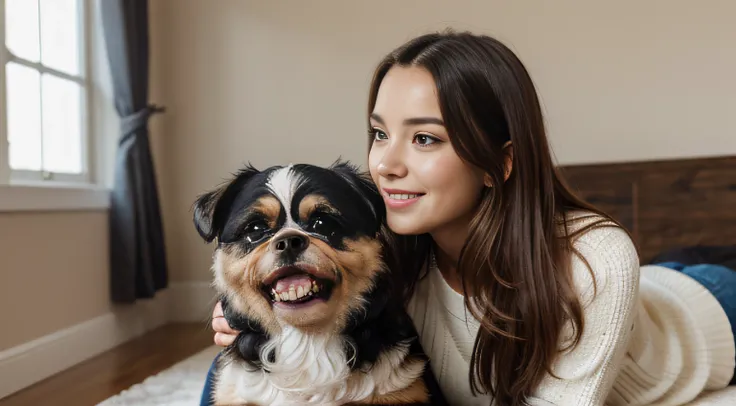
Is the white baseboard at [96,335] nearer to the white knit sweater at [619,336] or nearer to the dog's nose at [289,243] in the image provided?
the white knit sweater at [619,336]

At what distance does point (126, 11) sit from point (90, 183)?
89cm

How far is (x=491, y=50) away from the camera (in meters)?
1.35

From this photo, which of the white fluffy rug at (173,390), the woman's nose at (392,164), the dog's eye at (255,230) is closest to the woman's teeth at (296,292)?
the dog's eye at (255,230)

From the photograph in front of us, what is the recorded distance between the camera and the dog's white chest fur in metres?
1.08

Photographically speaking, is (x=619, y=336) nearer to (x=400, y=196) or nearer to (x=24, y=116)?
(x=400, y=196)

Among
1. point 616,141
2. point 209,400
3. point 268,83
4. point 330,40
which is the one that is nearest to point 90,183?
point 268,83

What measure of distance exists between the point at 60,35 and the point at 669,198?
3032 millimetres

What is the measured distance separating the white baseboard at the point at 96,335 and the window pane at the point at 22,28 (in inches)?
48.0

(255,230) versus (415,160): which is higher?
(415,160)

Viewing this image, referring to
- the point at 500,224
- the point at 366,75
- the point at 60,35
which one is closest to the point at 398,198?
the point at 500,224

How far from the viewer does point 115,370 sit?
2.71 metres

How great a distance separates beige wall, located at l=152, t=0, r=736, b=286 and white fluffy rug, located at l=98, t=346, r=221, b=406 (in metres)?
1.44

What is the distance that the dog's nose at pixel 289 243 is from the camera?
100 centimetres

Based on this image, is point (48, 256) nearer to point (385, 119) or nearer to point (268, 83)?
point (268, 83)
